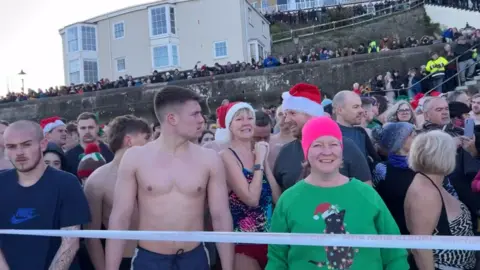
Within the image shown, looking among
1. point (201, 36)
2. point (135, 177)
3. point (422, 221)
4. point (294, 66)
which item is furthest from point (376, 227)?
point (201, 36)

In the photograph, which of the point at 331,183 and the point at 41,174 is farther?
the point at 41,174

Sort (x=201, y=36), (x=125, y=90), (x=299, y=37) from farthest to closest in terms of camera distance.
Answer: (x=299, y=37), (x=201, y=36), (x=125, y=90)

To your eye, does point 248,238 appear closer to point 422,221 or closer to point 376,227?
point 376,227

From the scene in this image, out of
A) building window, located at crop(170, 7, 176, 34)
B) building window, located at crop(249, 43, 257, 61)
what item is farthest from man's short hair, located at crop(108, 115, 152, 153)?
building window, located at crop(170, 7, 176, 34)

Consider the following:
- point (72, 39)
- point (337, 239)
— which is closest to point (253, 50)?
point (72, 39)

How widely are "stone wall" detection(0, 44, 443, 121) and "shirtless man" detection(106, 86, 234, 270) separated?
757 inches

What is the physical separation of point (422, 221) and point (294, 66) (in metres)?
22.6

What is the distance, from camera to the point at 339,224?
3.05 metres

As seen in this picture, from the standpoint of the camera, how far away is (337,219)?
3.06 m

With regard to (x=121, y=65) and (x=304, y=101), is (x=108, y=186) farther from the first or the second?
(x=121, y=65)

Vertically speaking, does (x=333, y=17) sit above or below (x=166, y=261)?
above

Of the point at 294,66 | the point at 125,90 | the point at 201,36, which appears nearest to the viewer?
the point at 294,66

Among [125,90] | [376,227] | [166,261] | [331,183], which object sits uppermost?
[125,90]

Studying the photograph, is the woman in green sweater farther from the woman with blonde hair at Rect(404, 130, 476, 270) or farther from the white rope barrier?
the woman with blonde hair at Rect(404, 130, 476, 270)
